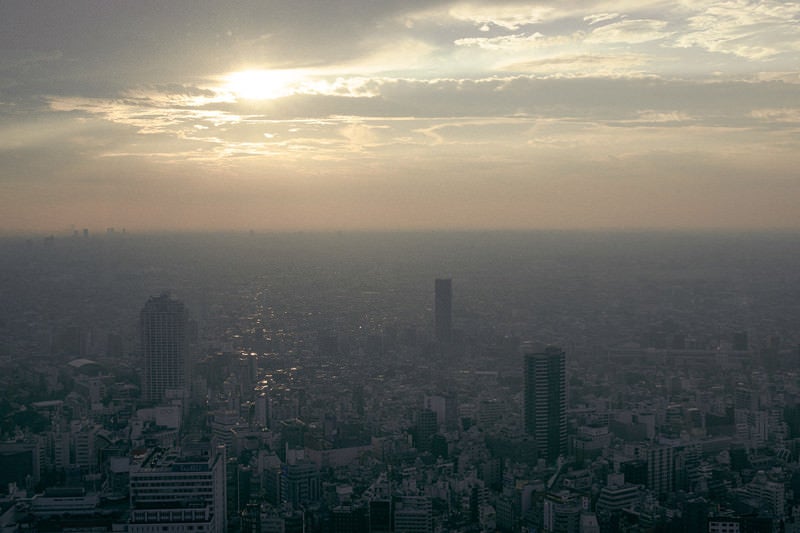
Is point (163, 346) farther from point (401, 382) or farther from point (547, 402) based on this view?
point (547, 402)

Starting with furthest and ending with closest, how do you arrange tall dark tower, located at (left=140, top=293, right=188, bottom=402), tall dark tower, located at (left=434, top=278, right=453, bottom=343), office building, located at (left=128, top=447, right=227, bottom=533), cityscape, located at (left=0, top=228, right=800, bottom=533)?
1. tall dark tower, located at (left=434, top=278, right=453, bottom=343)
2. tall dark tower, located at (left=140, top=293, right=188, bottom=402)
3. cityscape, located at (left=0, top=228, right=800, bottom=533)
4. office building, located at (left=128, top=447, right=227, bottom=533)

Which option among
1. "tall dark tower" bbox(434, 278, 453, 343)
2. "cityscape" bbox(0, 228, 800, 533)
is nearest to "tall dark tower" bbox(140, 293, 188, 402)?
"cityscape" bbox(0, 228, 800, 533)

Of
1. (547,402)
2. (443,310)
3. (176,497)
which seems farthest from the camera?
(443,310)

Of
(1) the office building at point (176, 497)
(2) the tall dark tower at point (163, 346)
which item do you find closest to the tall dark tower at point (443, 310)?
(2) the tall dark tower at point (163, 346)

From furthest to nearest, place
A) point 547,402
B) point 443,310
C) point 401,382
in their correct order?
point 443,310 < point 401,382 < point 547,402

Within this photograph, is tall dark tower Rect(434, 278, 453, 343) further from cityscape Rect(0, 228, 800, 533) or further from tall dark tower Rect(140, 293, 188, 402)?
tall dark tower Rect(140, 293, 188, 402)

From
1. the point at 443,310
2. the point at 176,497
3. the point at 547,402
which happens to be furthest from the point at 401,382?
the point at 176,497

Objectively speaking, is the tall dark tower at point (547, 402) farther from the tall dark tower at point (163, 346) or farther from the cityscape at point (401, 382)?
the tall dark tower at point (163, 346)
